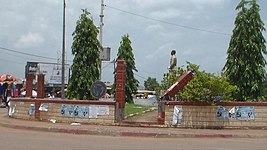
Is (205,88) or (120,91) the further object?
(120,91)

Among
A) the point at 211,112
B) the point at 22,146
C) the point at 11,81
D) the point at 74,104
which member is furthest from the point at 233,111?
the point at 11,81

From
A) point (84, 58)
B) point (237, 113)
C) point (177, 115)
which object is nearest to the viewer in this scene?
point (177, 115)

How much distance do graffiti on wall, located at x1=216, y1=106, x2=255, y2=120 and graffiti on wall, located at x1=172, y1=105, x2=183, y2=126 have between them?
172 cm

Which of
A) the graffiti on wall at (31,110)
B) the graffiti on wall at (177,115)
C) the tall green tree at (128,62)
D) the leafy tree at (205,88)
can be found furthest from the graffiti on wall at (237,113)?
the tall green tree at (128,62)

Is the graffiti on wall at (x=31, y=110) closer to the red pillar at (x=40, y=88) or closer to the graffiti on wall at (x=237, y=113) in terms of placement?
the red pillar at (x=40, y=88)

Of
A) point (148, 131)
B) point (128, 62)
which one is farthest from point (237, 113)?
point (128, 62)

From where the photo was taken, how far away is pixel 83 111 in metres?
20.4

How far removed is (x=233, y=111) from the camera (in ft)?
65.2

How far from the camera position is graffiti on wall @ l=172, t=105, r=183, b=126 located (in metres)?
19.6

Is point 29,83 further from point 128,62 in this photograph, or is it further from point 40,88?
point 128,62

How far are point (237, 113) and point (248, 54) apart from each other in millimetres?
6127

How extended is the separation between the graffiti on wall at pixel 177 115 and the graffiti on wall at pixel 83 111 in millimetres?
3132

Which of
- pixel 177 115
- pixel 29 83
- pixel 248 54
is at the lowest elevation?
pixel 177 115

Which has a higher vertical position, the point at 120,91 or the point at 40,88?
the point at 40,88
